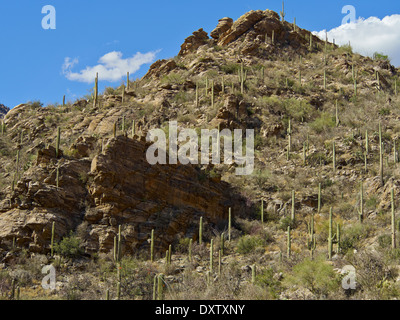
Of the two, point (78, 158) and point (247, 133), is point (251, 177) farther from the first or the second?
point (78, 158)

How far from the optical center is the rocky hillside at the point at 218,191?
16703 mm

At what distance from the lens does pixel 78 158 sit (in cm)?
2234

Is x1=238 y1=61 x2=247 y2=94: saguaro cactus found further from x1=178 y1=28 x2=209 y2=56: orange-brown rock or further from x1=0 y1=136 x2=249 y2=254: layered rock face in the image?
x1=0 y1=136 x2=249 y2=254: layered rock face

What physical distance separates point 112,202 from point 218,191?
18.5 ft

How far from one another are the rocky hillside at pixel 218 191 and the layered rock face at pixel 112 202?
2.2 inches

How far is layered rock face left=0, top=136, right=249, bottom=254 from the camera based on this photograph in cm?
1914

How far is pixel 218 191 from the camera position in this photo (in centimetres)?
2342

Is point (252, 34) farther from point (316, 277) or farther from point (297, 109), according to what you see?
point (316, 277)

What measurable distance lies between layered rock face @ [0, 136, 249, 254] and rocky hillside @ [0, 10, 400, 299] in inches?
2.2

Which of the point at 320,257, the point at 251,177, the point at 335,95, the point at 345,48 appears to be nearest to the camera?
the point at 320,257

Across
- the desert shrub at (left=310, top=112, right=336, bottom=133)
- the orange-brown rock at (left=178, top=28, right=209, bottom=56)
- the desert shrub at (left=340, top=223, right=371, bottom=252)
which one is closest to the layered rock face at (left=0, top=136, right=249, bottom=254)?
the desert shrub at (left=340, top=223, right=371, bottom=252)
